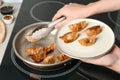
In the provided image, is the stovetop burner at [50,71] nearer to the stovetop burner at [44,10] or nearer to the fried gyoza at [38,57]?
the fried gyoza at [38,57]

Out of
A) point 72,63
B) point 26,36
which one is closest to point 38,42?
point 26,36

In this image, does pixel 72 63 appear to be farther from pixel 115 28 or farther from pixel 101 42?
pixel 115 28

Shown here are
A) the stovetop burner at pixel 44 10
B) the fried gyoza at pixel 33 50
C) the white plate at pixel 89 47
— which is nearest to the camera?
the white plate at pixel 89 47

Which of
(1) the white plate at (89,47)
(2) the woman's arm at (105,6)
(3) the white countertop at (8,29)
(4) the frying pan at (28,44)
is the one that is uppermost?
(2) the woman's arm at (105,6)

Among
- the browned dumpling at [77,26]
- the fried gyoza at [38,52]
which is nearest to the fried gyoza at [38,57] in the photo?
the fried gyoza at [38,52]

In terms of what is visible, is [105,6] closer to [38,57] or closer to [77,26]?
[77,26]

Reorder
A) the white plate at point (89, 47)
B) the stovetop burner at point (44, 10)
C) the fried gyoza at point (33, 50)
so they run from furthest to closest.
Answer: the stovetop burner at point (44, 10), the fried gyoza at point (33, 50), the white plate at point (89, 47)

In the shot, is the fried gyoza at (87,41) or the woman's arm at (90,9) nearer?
the fried gyoza at (87,41)

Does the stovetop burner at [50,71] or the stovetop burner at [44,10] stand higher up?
the stovetop burner at [44,10]
